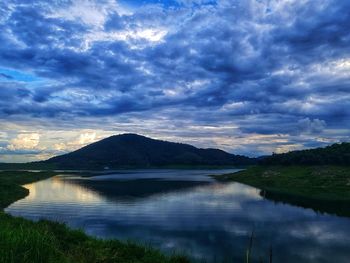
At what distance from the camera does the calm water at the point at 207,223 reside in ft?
159

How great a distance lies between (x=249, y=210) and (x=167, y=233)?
3334cm

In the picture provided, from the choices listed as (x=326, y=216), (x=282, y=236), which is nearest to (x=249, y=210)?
(x=326, y=216)

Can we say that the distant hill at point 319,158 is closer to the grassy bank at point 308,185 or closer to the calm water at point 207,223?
the grassy bank at point 308,185

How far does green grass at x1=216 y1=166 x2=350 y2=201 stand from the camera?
116750 mm

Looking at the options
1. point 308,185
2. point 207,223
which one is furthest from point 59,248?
point 308,185

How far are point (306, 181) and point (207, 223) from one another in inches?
3223

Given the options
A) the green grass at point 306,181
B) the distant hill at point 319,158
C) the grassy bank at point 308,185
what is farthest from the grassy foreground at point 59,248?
the distant hill at point 319,158

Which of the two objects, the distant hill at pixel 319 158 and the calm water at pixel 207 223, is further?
the distant hill at pixel 319 158

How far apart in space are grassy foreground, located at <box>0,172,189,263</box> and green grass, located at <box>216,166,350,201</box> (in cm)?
8842

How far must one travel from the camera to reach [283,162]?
635 ft

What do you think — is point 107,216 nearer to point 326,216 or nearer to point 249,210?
point 249,210

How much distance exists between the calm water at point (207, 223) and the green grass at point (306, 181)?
78.8ft

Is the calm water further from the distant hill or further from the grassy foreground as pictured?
the distant hill

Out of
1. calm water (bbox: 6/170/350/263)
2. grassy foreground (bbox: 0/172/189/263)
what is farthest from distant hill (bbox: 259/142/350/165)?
grassy foreground (bbox: 0/172/189/263)
